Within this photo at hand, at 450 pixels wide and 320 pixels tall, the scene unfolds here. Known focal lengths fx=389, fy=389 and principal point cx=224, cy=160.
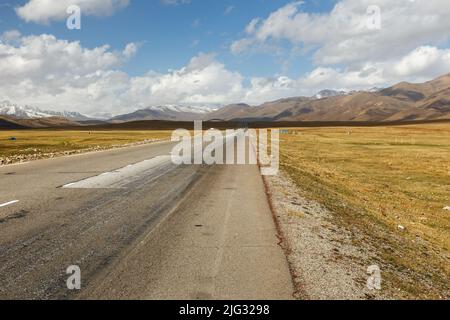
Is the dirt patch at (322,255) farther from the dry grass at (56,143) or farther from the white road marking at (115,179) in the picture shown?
the dry grass at (56,143)

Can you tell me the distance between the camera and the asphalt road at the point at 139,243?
18.0ft

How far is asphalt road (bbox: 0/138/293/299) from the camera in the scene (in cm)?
550

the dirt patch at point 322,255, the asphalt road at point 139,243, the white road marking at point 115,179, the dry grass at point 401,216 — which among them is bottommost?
the dry grass at point 401,216

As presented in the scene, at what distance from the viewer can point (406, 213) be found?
16.8 metres

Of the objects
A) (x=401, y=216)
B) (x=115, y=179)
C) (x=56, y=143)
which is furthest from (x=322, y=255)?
(x=56, y=143)

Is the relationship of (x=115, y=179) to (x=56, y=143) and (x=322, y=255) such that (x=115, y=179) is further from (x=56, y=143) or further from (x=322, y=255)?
(x=56, y=143)

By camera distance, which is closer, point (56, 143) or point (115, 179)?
point (115, 179)

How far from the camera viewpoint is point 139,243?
7488 mm

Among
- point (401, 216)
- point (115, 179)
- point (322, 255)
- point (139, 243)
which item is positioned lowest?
point (401, 216)

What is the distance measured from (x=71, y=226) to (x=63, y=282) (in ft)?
10.3

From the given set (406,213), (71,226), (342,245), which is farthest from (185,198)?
(406,213)

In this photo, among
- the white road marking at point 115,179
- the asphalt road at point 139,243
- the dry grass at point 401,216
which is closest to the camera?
the asphalt road at point 139,243

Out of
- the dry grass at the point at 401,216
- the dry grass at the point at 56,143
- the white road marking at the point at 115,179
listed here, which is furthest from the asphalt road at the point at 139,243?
the dry grass at the point at 56,143
